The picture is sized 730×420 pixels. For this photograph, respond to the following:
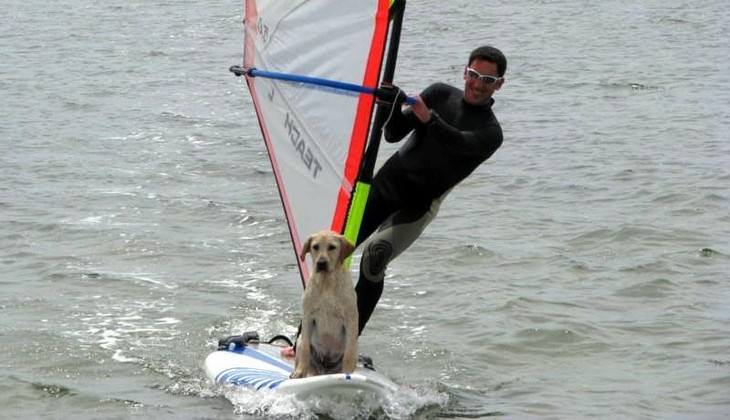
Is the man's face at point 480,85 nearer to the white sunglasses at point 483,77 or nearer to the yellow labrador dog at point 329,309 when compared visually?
the white sunglasses at point 483,77

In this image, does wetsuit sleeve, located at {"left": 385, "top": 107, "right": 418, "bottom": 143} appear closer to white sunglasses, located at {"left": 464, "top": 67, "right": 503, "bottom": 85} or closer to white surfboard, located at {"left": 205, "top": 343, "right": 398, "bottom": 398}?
white sunglasses, located at {"left": 464, "top": 67, "right": 503, "bottom": 85}

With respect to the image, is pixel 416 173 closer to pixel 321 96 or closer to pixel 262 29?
pixel 321 96

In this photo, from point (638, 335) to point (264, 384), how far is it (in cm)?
317

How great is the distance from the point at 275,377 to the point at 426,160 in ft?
5.20

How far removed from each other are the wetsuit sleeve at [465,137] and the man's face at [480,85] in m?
0.17

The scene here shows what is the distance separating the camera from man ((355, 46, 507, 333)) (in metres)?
7.65

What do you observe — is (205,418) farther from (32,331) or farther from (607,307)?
(607,307)

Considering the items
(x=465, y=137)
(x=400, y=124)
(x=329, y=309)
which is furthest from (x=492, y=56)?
(x=329, y=309)

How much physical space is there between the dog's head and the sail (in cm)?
41

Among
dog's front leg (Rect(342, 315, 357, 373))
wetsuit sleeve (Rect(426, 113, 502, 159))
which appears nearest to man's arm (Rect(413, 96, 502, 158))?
wetsuit sleeve (Rect(426, 113, 502, 159))

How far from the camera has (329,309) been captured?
7441mm

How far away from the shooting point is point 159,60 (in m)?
25.0

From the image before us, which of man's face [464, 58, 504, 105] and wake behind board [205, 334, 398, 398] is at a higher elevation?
man's face [464, 58, 504, 105]

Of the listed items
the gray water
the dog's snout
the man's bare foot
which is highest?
the dog's snout
